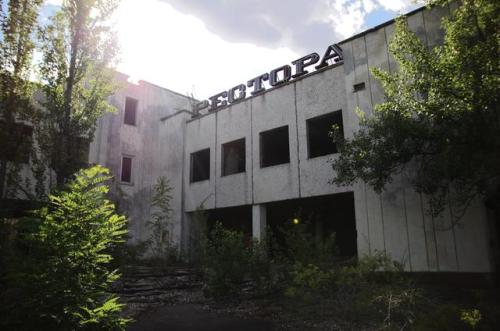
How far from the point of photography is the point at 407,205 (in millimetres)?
10820

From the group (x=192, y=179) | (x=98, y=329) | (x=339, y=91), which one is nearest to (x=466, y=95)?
(x=339, y=91)

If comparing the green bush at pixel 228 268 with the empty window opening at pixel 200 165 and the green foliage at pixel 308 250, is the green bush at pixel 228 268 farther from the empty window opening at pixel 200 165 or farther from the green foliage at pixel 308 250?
the empty window opening at pixel 200 165

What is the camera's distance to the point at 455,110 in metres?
7.91

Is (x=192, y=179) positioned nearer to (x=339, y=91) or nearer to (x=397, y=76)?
(x=339, y=91)

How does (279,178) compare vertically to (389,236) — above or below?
above

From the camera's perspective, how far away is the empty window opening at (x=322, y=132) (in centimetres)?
1477

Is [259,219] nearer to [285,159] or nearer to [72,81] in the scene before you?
[285,159]

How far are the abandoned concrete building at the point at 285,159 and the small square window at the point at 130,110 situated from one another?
0.19 feet

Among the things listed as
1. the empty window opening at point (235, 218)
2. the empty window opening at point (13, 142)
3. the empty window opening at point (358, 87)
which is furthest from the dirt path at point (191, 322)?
the empty window opening at point (235, 218)

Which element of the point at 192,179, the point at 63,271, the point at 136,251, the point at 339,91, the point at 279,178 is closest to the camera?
the point at 63,271

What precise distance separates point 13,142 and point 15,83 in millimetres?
1465

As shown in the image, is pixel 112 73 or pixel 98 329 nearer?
pixel 98 329

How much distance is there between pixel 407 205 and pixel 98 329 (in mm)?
9375

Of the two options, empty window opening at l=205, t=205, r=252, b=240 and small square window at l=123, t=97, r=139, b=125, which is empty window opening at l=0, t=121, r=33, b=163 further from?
empty window opening at l=205, t=205, r=252, b=240
